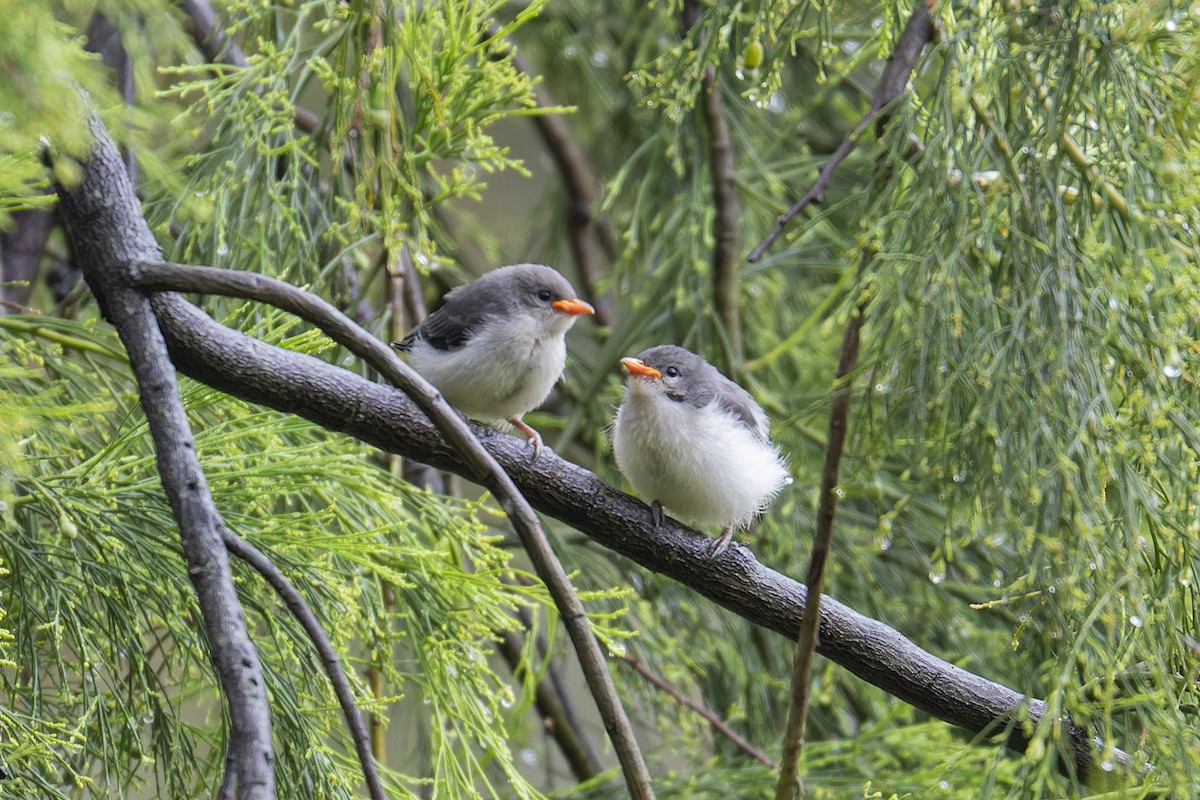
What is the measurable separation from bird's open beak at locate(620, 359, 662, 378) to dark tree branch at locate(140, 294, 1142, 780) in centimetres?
58

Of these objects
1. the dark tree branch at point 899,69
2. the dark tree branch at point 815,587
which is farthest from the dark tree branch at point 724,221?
the dark tree branch at point 815,587

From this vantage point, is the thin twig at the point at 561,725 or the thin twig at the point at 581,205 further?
the thin twig at the point at 581,205

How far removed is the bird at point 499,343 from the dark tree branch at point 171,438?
1.24 meters

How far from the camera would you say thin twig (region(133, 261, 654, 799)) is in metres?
1.44

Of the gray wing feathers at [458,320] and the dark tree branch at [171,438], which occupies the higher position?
the gray wing feathers at [458,320]

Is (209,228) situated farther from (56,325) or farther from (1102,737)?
(1102,737)

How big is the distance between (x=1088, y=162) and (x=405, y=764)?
3133mm

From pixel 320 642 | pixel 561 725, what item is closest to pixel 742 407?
pixel 561 725

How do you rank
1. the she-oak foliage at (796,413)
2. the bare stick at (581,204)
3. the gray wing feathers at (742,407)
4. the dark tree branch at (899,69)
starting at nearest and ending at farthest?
the she-oak foliage at (796,413)
the dark tree branch at (899,69)
the gray wing feathers at (742,407)
the bare stick at (581,204)

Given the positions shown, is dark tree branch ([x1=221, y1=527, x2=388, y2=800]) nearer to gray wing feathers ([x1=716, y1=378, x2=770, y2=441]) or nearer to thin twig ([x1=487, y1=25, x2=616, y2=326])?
gray wing feathers ([x1=716, y1=378, x2=770, y2=441])

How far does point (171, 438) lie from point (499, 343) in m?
1.49

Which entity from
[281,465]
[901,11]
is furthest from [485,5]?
[281,465]

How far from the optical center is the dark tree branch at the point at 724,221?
3850 mm

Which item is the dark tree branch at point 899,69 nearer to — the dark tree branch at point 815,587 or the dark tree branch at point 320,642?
the dark tree branch at point 815,587
